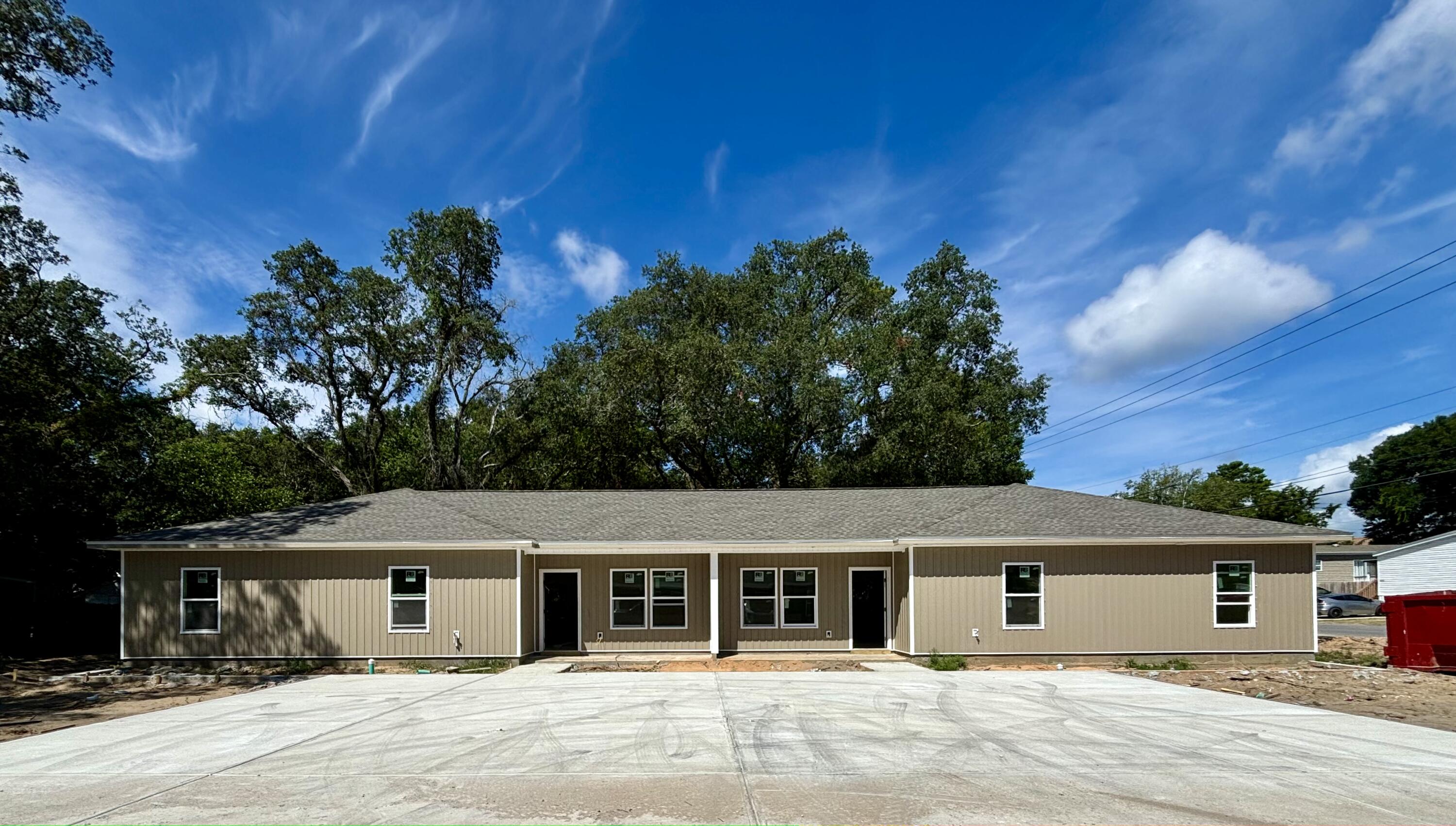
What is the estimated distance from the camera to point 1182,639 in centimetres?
1544

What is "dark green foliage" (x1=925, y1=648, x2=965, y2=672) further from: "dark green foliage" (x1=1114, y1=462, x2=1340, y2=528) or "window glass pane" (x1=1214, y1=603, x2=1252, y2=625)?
"dark green foliage" (x1=1114, y1=462, x2=1340, y2=528)

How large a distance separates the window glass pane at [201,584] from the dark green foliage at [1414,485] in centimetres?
6345

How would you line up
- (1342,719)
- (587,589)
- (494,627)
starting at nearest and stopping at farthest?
(1342,719) → (494,627) → (587,589)

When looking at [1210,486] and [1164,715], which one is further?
[1210,486]

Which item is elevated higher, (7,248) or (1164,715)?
(7,248)

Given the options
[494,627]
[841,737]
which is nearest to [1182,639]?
[841,737]

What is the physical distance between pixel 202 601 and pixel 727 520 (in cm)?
1030

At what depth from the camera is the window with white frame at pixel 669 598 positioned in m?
16.9

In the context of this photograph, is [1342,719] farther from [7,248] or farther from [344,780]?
[7,248]

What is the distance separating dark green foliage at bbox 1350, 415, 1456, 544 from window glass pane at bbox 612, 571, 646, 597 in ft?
185

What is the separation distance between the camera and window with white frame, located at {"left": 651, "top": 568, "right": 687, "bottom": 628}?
1686cm

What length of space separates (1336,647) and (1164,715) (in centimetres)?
1175

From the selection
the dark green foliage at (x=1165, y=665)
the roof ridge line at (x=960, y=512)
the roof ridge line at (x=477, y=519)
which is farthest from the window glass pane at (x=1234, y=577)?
the roof ridge line at (x=477, y=519)

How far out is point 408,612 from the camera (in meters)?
15.5
